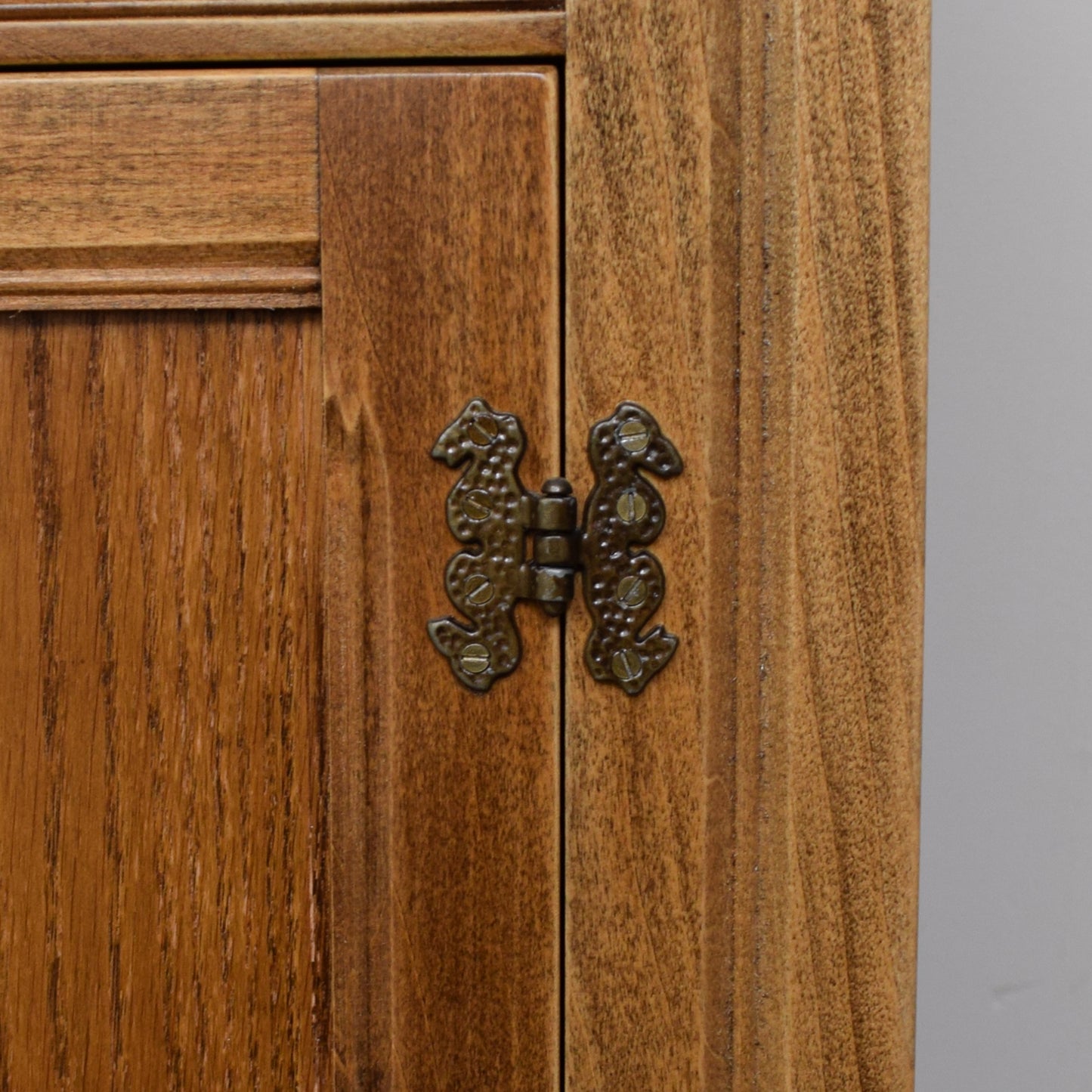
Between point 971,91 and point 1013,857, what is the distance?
0.39 m

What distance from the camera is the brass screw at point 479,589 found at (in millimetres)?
377

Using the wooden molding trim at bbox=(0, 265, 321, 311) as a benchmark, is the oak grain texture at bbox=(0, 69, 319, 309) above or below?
above

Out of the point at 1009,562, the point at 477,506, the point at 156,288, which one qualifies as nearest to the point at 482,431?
the point at 477,506

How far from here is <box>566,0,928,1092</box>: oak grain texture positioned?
0.35 m

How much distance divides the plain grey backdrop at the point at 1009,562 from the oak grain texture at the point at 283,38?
0.82 feet

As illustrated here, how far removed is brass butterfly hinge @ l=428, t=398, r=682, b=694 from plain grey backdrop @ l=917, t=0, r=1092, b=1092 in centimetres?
22

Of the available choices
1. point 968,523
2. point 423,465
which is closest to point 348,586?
point 423,465

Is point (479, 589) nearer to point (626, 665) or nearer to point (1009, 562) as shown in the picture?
point (626, 665)

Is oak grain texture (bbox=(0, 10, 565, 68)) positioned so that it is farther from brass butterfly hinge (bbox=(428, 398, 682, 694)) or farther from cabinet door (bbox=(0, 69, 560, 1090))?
brass butterfly hinge (bbox=(428, 398, 682, 694))

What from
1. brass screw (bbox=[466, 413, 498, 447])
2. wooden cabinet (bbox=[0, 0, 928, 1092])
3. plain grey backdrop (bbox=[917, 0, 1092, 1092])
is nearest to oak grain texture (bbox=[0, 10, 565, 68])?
wooden cabinet (bbox=[0, 0, 928, 1092])

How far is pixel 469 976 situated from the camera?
0.39 meters

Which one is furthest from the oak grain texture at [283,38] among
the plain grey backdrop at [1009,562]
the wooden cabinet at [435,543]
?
the plain grey backdrop at [1009,562]

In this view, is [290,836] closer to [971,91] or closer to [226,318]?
[226,318]

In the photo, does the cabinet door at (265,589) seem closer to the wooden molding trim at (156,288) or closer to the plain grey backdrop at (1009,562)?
the wooden molding trim at (156,288)
